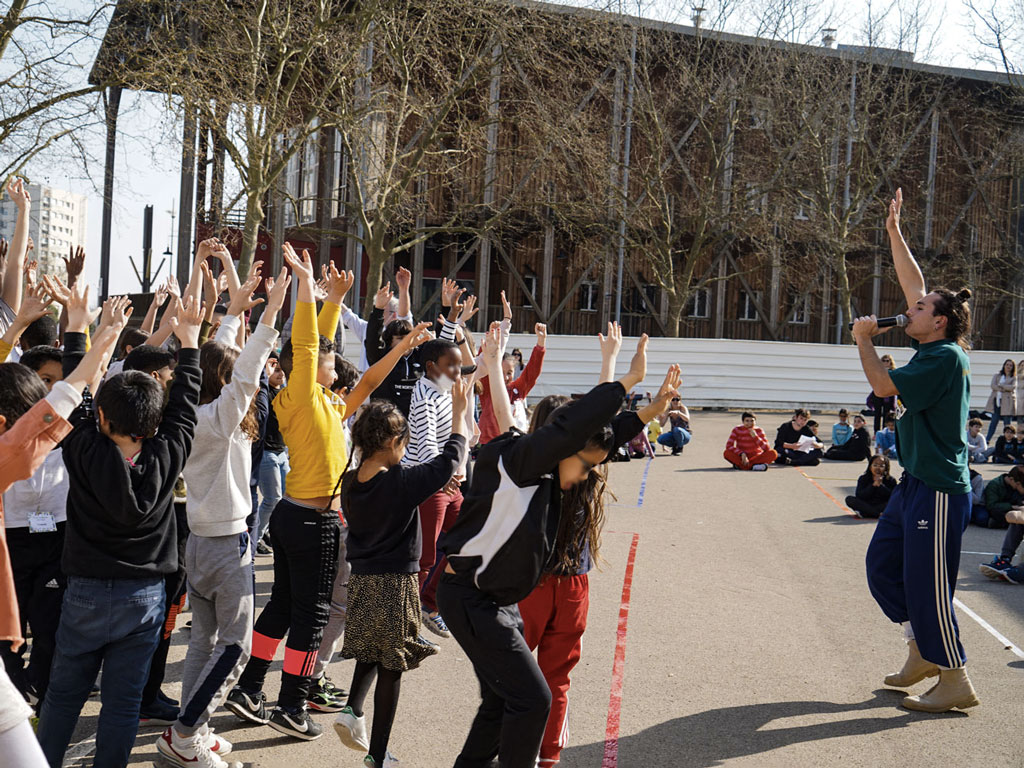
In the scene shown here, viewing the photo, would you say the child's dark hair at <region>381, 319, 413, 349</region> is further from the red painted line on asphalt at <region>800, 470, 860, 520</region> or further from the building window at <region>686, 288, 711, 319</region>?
the building window at <region>686, 288, 711, 319</region>

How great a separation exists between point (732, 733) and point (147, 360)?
3.66 m

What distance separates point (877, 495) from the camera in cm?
1182

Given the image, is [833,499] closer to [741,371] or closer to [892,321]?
[892,321]

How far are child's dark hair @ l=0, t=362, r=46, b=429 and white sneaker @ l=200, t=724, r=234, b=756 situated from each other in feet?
5.68

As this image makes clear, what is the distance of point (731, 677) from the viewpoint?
19.2 feet

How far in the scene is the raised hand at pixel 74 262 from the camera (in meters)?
5.05

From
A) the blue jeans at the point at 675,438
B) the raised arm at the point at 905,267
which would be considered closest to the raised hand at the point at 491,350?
the raised arm at the point at 905,267

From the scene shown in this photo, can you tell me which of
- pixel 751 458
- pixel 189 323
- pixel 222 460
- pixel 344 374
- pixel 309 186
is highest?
pixel 309 186

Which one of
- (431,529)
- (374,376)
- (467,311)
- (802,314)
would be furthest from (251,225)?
(802,314)

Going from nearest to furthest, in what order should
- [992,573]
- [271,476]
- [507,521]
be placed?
[507,521] < [271,476] < [992,573]

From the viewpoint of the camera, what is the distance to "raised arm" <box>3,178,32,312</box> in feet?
17.8

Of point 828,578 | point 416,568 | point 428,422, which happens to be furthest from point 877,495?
point 416,568

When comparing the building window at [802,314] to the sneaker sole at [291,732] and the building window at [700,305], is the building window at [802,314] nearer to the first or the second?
the building window at [700,305]

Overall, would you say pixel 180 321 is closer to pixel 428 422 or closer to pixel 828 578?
pixel 428 422
